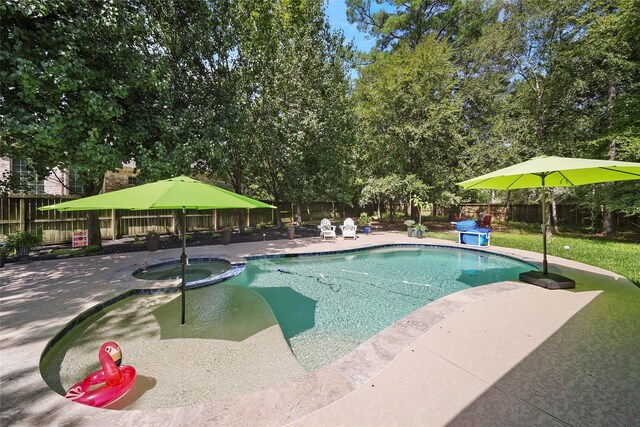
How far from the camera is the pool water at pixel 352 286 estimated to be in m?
4.21

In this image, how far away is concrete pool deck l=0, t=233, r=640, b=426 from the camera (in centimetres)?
198

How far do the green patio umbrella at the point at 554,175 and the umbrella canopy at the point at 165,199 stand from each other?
4514mm

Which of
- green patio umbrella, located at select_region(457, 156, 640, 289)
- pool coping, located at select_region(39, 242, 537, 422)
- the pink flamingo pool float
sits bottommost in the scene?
the pink flamingo pool float

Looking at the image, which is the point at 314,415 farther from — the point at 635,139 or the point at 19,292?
the point at 635,139

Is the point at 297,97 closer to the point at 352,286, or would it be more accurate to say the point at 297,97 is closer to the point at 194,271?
the point at 194,271

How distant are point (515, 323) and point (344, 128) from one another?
40.4 feet

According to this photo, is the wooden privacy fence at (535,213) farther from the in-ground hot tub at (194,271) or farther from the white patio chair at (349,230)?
the in-ground hot tub at (194,271)

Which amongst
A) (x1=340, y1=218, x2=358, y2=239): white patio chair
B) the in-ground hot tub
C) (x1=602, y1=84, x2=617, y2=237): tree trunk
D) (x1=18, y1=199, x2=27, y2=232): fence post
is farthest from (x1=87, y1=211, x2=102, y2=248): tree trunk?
(x1=602, y1=84, x2=617, y2=237): tree trunk

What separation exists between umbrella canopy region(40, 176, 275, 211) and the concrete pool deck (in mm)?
1752

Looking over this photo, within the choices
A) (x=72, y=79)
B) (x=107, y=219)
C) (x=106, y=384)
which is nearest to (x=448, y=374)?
(x=106, y=384)

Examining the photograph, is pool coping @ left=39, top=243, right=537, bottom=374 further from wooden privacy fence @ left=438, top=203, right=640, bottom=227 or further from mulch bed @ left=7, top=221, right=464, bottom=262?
wooden privacy fence @ left=438, top=203, right=640, bottom=227

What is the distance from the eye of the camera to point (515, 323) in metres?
3.51

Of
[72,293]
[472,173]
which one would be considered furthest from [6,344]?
[472,173]

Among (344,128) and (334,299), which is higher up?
(344,128)
